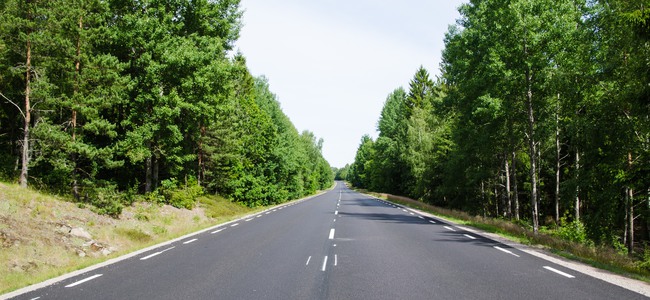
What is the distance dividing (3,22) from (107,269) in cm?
1344

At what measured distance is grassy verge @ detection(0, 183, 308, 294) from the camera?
9.33 meters

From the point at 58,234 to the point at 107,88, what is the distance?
7.51 meters

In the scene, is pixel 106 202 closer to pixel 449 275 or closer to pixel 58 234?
pixel 58 234

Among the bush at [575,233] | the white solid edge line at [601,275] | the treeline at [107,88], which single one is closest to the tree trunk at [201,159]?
the treeline at [107,88]

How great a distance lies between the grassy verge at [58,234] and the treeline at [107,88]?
4.52 feet

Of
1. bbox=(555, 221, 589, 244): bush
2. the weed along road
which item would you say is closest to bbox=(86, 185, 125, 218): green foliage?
the weed along road

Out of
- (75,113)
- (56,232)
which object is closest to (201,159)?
(75,113)

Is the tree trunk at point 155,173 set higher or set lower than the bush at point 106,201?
higher

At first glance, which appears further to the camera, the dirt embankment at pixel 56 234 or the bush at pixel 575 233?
the bush at pixel 575 233

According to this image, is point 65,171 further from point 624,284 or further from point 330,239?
point 624,284

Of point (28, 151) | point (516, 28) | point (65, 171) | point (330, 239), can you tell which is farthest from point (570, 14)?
point (28, 151)

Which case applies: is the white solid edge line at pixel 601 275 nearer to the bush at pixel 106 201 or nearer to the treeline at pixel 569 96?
the treeline at pixel 569 96

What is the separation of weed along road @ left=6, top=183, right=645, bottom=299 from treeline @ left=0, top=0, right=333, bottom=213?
8639mm

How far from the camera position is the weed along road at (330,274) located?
6.21 metres
